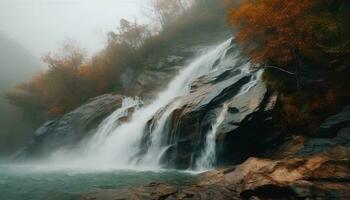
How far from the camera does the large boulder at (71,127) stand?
98.3 feet

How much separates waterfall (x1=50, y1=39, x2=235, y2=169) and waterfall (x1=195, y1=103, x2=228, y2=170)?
307 centimetres

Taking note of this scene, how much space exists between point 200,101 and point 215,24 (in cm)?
2799

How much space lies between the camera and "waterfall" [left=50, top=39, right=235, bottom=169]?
2014 centimetres

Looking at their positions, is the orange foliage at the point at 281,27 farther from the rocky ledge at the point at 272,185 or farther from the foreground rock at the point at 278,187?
the foreground rock at the point at 278,187

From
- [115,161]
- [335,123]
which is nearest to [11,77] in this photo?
[115,161]

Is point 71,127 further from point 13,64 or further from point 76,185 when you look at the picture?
point 13,64

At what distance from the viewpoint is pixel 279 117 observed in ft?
53.0

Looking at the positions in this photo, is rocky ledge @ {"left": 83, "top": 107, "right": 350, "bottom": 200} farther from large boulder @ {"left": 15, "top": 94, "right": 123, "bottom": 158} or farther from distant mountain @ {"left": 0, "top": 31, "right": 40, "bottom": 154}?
distant mountain @ {"left": 0, "top": 31, "right": 40, "bottom": 154}

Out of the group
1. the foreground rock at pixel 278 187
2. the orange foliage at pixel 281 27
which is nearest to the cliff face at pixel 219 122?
the orange foliage at pixel 281 27

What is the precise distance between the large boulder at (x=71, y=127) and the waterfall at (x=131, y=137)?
1.24 meters

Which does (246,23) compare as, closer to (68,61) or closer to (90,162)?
(90,162)

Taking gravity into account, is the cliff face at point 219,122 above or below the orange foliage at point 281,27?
below

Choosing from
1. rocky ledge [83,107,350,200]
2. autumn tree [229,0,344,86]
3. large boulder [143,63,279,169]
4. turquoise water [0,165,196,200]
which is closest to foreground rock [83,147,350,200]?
rocky ledge [83,107,350,200]

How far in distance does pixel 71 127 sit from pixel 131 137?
11127mm
